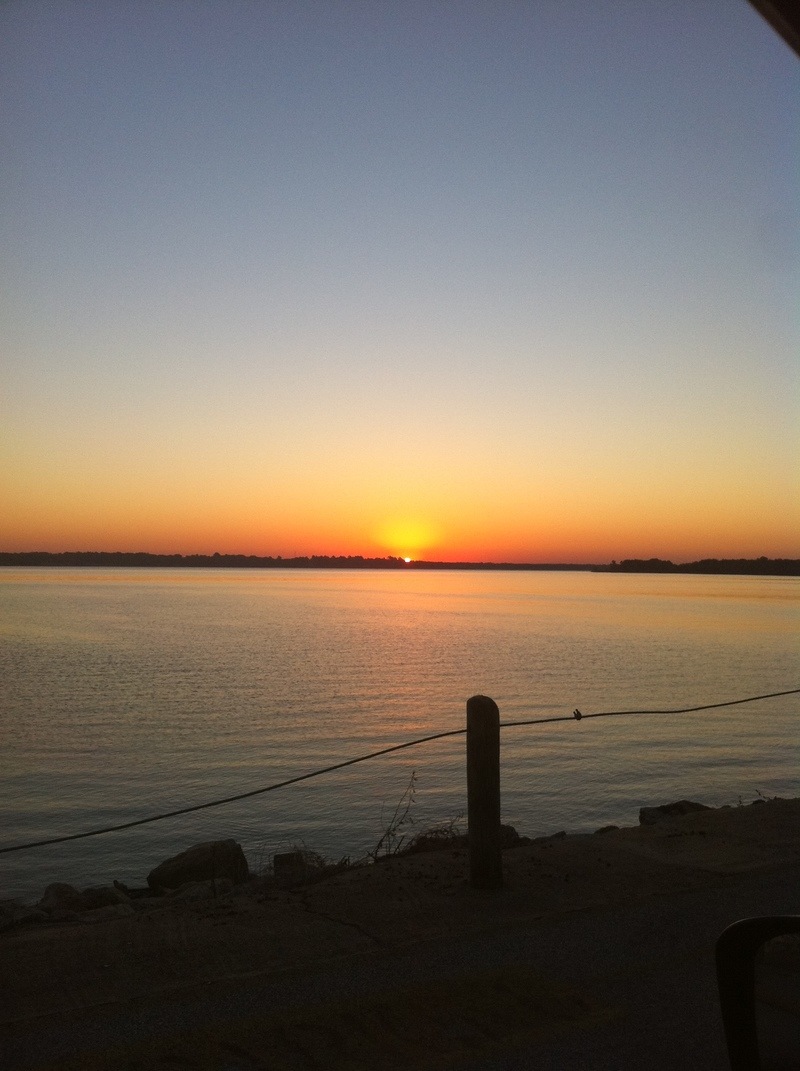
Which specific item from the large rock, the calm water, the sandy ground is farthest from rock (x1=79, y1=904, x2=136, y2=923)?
the calm water

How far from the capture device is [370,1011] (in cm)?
461

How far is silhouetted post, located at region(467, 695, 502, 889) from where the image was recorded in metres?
6.67

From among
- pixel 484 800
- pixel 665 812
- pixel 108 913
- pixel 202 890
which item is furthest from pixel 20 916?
pixel 665 812

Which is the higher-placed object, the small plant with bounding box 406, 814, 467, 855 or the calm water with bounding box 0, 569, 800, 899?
the small plant with bounding box 406, 814, 467, 855

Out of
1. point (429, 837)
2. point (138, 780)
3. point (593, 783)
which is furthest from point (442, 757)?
point (429, 837)

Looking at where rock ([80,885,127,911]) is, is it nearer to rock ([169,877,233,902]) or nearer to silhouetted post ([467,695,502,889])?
rock ([169,877,233,902])

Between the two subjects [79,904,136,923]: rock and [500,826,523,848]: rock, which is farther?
[500,826,523,848]: rock

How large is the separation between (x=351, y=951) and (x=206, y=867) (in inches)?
207

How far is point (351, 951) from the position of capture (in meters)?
5.46

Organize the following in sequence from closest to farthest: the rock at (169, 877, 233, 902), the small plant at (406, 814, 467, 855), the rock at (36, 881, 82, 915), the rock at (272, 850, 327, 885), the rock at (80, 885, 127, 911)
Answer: the rock at (272, 850, 327, 885)
the rock at (169, 877, 233, 902)
the rock at (36, 881, 82, 915)
the rock at (80, 885, 127, 911)
the small plant at (406, 814, 467, 855)

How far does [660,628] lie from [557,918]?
6296cm

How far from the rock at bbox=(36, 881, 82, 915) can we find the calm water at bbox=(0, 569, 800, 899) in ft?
9.39

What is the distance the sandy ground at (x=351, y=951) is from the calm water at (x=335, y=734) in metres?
6.53

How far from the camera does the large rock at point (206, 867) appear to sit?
10.1 metres
